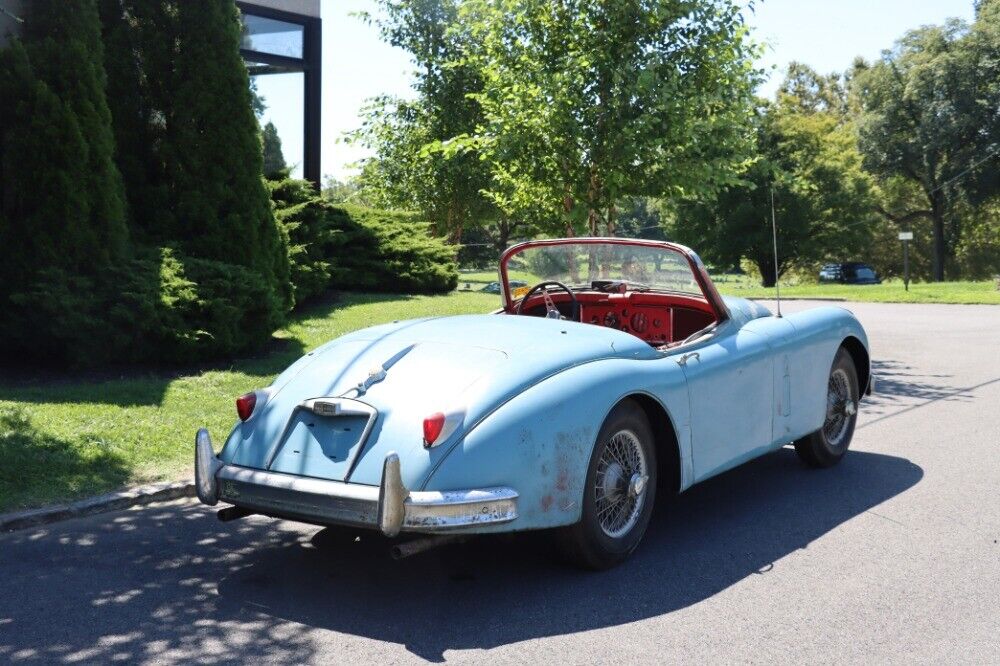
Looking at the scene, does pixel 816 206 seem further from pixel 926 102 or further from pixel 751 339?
pixel 751 339

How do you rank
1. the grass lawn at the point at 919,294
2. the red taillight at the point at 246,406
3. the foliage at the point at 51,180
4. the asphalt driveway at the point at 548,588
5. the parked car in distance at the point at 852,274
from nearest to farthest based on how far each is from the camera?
1. the asphalt driveway at the point at 548,588
2. the red taillight at the point at 246,406
3. the foliage at the point at 51,180
4. the grass lawn at the point at 919,294
5. the parked car in distance at the point at 852,274

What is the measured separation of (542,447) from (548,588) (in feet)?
2.12

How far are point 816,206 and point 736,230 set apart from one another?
13.9 feet

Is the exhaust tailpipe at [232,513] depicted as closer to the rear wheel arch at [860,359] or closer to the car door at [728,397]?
the car door at [728,397]

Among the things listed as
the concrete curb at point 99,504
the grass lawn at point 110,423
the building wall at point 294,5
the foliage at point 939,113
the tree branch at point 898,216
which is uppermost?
the foliage at point 939,113

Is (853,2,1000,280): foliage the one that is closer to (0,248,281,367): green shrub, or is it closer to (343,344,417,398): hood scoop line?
(0,248,281,367): green shrub

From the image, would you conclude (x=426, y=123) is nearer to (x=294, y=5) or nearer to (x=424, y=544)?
(x=294, y=5)

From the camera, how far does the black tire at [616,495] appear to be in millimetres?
4574

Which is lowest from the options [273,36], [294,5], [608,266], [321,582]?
[321,582]

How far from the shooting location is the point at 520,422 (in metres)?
4.35

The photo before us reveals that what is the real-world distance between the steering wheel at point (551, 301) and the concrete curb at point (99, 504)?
2.34m

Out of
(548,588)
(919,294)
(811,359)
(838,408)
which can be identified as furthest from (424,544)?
(919,294)

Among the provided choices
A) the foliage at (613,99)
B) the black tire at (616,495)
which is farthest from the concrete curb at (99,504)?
the foliage at (613,99)

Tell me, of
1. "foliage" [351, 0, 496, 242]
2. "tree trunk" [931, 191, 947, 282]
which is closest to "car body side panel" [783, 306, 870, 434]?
"foliage" [351, 0, 496, 242]
